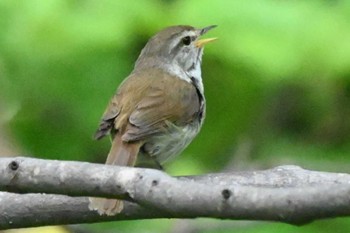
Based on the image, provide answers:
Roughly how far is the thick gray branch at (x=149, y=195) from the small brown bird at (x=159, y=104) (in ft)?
2.35

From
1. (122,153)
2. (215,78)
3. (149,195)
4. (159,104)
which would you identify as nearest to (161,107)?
(159,104)

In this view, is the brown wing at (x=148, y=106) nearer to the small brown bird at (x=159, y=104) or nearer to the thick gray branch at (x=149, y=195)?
the small brown bird at (x=159, y=104)

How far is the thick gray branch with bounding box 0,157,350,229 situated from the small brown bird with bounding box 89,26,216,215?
717 millimetres

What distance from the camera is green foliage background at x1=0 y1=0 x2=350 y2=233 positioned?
4.46 metres

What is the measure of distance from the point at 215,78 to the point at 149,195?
10.5 ft

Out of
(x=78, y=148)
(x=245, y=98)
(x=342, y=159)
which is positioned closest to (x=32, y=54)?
(x=78, y=148)

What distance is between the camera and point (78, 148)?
5.32 metres

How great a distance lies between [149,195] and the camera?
7.42ft

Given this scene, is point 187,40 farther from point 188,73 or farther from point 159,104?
point 159,104

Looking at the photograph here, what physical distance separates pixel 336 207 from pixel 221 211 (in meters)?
0.25

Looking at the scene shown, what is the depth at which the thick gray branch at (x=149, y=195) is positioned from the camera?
210cm

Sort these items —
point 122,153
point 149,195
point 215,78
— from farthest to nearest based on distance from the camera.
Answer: point 215,78 → point 122,153 → point 149,195

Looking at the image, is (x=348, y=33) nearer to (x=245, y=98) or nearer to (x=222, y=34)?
(x=222, y=34)

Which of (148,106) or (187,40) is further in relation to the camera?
(187,40)
